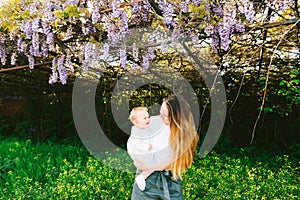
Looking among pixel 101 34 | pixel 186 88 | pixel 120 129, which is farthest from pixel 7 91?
pixel 101 34

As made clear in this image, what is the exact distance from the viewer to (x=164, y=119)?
241cm

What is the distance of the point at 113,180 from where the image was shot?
395 centimetres

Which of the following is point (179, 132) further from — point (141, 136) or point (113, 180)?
point (113, 180)

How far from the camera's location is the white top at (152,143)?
2.30 m

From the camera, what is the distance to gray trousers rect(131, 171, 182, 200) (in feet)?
8.00

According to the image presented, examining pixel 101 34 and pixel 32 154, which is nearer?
pixel 101 34

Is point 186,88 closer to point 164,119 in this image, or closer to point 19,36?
point 19,36

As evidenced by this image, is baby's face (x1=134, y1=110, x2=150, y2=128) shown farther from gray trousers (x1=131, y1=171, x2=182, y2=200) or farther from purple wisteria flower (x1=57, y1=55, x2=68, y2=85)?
purple wisteria flower (x1=57, y1=55, x2=68, y2=85)

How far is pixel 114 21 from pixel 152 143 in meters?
1.40

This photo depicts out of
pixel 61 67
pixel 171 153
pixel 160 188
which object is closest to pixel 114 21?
pixel 61 67

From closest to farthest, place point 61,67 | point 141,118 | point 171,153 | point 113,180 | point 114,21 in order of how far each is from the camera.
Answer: point 141,118 < point 171,153 < point 114,21 < point 61,67 < point 113,180

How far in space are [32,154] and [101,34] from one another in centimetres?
247

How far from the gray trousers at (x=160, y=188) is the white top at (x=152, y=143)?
0.10 meters

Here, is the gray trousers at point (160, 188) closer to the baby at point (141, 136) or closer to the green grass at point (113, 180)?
the baby at point (141, 136)
